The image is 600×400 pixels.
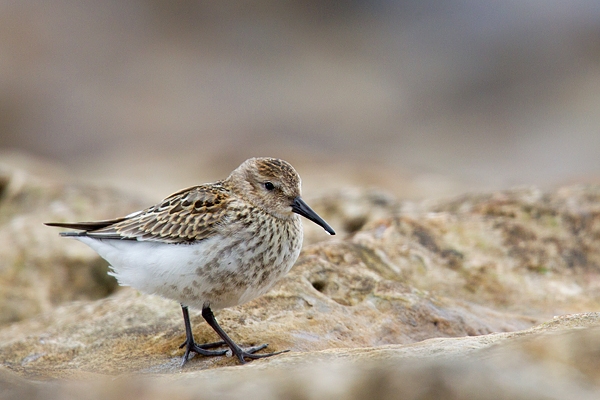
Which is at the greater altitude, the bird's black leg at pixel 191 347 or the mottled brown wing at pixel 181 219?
the mottled brown wing at pixel 181 219

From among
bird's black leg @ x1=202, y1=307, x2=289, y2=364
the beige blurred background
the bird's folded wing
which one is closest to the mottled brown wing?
the bird's folded wing

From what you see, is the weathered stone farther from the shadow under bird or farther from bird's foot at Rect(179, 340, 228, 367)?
bird's foot at Rect(179, 340, 228, 367)

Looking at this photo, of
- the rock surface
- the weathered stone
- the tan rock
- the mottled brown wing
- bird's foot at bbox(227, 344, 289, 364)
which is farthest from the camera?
the weathered stone

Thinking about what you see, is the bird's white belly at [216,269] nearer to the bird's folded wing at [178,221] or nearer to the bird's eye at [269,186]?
the bird's folded wing at [178,221]

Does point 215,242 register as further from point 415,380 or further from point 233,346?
point 415,380

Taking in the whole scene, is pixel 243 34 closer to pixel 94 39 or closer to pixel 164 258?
pixel 94 39

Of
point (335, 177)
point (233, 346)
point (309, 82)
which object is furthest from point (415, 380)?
point (309, 82)

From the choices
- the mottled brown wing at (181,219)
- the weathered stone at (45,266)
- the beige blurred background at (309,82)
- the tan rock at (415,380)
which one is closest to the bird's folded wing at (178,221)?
the mottled brown wing at (181,219)
